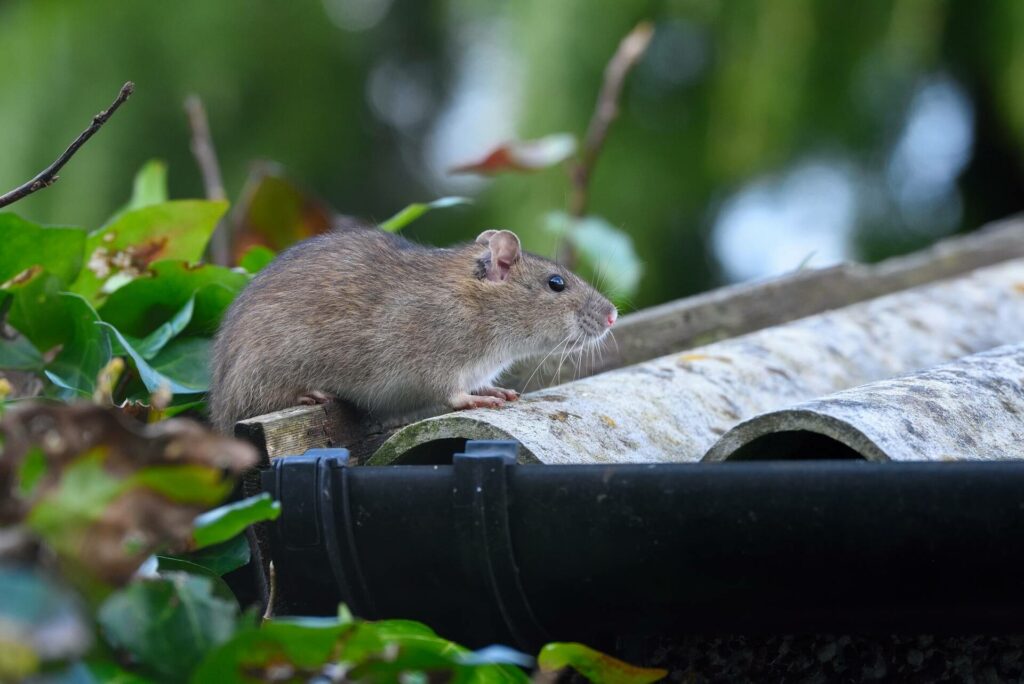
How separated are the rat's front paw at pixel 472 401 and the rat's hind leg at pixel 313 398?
0.30 meters

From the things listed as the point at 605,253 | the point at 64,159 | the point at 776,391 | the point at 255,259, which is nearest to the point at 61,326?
the point at 64,159

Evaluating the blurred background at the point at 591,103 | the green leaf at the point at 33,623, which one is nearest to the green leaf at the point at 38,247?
the green leaf at the point at 33,623

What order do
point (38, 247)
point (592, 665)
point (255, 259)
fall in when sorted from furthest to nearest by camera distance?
point (255, 259) < point (38, 247) < point (592, 665)

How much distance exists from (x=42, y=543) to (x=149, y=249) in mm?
1746

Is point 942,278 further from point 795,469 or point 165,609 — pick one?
point 165,609

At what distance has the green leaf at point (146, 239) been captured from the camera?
8.71 ft

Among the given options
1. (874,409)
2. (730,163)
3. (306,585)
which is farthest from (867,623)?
(730,163)

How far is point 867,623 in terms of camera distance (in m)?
1.57

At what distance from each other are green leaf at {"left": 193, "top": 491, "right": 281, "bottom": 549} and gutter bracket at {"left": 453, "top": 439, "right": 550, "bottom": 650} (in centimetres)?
30

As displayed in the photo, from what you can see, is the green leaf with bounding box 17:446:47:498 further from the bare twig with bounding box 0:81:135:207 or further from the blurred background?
the blurred background

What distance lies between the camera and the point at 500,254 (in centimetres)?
315

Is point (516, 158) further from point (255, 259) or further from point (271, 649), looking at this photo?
point (271, 649)

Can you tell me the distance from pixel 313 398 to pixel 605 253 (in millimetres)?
1334

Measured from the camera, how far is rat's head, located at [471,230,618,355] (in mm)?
3092
